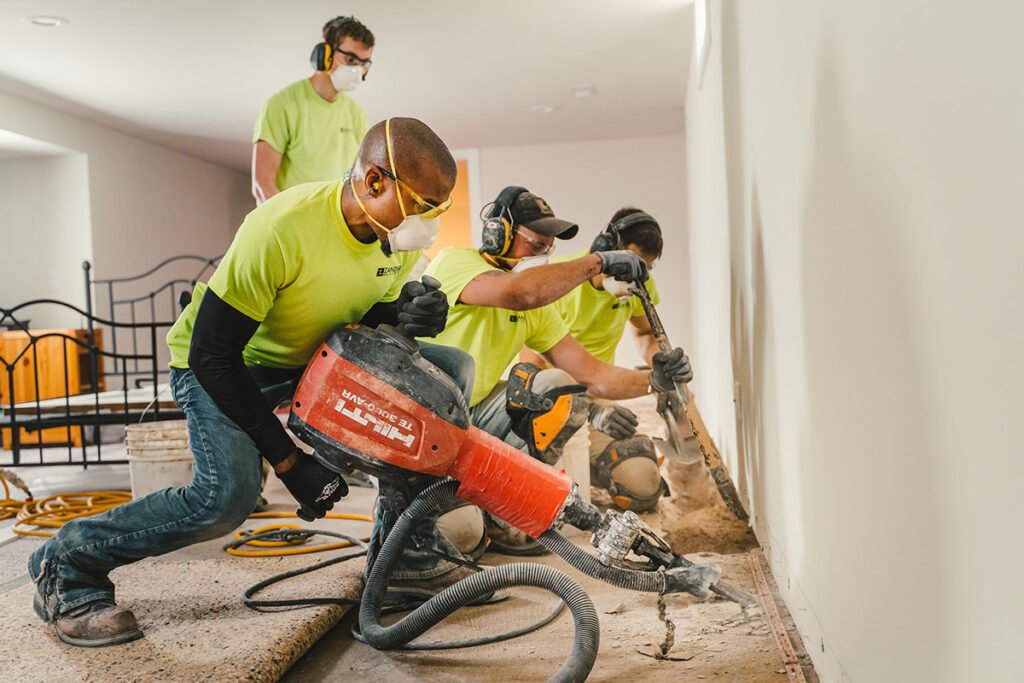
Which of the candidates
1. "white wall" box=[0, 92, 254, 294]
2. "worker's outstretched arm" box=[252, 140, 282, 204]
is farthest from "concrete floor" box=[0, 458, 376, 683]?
"white wall" box=[0, 92, 254, 294]

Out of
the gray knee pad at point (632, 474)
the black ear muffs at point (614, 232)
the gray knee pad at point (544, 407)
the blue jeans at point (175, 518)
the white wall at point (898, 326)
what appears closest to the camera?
the white wall at point (898, 326)

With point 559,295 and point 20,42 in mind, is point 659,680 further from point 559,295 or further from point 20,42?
point 20,42

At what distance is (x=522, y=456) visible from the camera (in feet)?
5.29

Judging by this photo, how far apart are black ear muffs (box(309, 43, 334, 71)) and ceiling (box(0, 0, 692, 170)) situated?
1.63m

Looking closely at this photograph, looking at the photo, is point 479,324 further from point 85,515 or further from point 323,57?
point 85,515

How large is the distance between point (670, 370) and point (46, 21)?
4067 millimetres

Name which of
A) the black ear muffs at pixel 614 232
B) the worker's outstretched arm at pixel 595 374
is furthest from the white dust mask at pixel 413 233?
the worker's outstretched arm at pixel 595 374

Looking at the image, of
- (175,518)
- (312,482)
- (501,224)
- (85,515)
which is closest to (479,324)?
(501,224)

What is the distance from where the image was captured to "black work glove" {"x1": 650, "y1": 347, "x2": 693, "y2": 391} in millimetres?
2332

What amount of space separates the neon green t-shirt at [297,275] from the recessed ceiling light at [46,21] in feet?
12.0

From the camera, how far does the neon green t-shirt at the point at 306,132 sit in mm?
3025

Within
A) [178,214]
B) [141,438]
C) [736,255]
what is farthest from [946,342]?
[178,214]

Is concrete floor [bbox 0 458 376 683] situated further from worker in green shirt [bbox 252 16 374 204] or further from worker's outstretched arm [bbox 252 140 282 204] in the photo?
worker in green shirt [bbox 252 16 374 204]

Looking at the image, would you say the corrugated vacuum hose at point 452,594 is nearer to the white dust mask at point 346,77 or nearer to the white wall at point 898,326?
the white wall at point 898,326
